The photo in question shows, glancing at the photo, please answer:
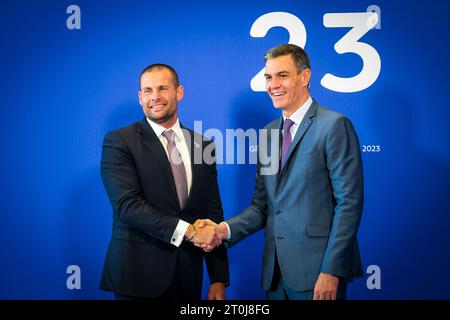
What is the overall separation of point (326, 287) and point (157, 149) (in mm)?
1112

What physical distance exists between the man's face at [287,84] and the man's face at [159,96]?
22.9 inches

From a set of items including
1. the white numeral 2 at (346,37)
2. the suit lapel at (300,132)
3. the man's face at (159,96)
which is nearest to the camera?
the suit lapel at (300,132)

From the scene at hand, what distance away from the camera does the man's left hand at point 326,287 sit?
2445 millimetres

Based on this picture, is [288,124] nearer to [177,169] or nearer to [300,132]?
[300,132]

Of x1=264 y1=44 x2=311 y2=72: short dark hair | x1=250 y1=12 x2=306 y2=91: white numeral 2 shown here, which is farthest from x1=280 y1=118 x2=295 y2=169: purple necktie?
x1=250 y1=12 x2=306 y2=91: white numeral 2

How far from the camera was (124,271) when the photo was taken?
2.72 meters

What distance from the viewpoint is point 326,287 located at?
2.45 meters

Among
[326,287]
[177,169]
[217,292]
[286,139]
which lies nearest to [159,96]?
[177,169]

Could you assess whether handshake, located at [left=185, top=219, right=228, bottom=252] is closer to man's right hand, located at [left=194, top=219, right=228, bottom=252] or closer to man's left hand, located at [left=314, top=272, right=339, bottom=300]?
man's right hand, located at [left=194, top=219, right=228, bottom=252]

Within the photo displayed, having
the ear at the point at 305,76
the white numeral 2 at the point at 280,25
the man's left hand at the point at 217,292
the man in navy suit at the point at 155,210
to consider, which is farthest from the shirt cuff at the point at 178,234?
the white numeral 2 at the point at 280,25

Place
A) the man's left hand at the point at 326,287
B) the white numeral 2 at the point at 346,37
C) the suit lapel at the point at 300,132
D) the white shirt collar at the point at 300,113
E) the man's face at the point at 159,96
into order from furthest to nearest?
1. the white numeral 2 at the point at 346,37
2. the man's face at the point at 159,96
3. the white shirt collar at the point at 300,113
4. the suit lapel at the point at 300,132
5. the man's left hand at the point at 326,287

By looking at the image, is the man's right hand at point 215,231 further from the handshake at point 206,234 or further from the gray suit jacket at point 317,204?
the gray suit jacket at point 317,204
